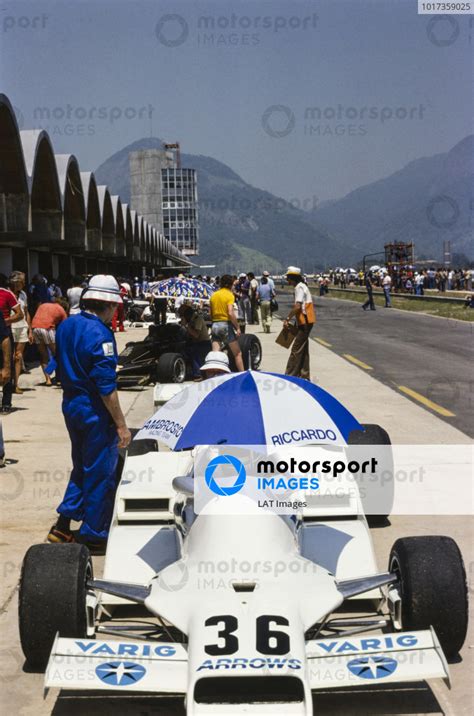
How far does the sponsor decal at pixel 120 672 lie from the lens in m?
3.91

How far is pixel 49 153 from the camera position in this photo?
23.0 m

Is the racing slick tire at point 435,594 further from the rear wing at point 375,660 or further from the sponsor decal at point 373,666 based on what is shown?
the sponsor decal at point 373,666

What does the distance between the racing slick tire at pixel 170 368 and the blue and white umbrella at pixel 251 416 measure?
→ 9516 mm

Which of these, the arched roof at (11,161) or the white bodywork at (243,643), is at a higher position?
the arched roof at (11,161)

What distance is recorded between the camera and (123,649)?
414 cm

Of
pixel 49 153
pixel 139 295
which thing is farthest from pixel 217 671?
pixel 139 295

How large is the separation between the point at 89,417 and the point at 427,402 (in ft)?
26.5

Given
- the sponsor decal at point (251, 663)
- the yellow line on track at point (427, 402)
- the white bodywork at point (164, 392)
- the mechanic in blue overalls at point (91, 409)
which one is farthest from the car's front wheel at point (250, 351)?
the sponsor decal at point (251, 663)

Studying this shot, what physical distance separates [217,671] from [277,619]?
15.7 inches

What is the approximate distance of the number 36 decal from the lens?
3.88m

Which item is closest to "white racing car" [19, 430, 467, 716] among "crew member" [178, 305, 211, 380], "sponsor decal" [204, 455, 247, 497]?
"sponsor decal" [204, 455, 247, 497]

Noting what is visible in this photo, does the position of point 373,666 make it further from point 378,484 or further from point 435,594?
point 378,484

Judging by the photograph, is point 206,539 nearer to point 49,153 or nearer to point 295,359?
point 295,359

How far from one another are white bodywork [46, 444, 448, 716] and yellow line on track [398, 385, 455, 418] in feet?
25.5
